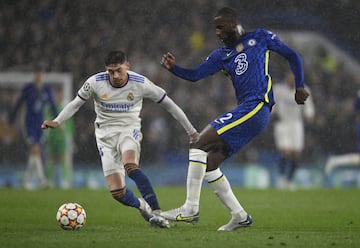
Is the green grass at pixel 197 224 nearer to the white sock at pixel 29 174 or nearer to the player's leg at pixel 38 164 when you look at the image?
the player's leg at pixel 38 164

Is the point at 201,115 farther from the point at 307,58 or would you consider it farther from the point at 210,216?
the point at 210,216

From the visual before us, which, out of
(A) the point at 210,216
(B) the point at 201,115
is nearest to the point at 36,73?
(B) the point at 201,115

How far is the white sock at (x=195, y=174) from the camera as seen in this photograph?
7988 mm

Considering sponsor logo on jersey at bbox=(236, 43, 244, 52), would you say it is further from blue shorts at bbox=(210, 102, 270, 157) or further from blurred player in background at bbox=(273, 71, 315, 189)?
blurred player in background at bbox=(273, 71, 315, 189)

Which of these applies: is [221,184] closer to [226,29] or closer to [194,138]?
[194,138]

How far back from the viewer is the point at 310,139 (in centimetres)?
1830

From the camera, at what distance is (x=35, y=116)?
1722 centimetres

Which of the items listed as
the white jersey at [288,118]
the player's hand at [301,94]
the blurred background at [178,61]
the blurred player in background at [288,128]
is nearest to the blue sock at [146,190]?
the player's hand at [301,94]

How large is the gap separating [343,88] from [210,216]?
877cm

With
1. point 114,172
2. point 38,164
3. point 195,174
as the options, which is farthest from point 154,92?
point 38,164

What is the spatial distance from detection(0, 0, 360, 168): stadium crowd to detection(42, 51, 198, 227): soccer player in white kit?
28.5 feet

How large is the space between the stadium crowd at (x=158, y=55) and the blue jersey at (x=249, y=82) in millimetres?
9753

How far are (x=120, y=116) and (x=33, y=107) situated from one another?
8437 millimetres

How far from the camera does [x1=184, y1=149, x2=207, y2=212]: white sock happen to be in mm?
7988
